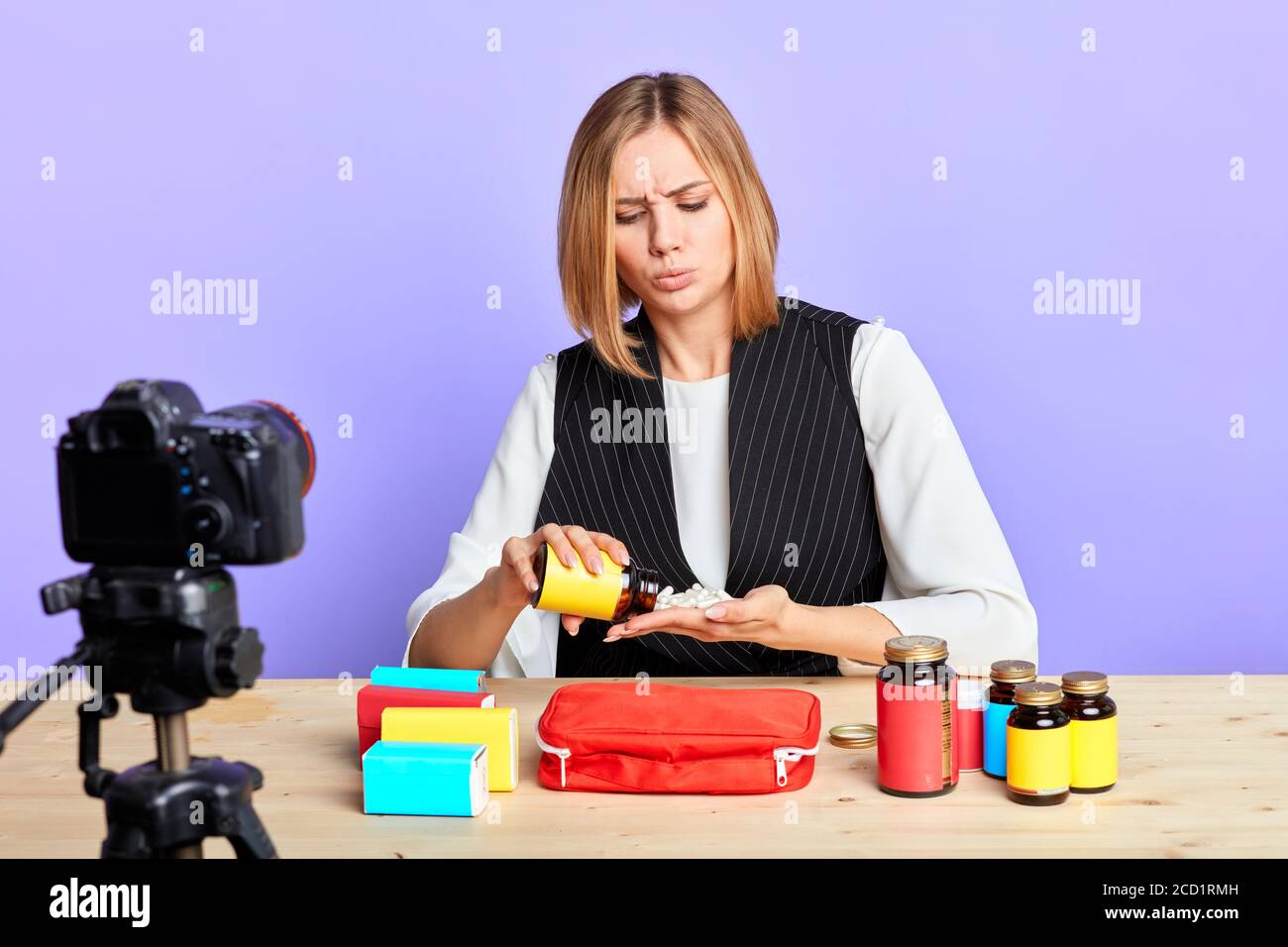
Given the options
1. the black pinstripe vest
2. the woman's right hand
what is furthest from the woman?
the woman's right hand

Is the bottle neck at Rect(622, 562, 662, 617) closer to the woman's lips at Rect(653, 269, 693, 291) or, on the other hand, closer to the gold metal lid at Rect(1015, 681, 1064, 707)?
the gold metal lid at Rect(1015, 681, 1064, 707)

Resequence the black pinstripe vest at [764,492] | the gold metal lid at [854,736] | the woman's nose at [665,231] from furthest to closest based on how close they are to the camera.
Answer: the black pinstripe vest at [764,492] < the woman's nose at [665,231] < the gold metal lid at [854,736]

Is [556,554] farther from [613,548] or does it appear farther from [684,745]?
[684,745]

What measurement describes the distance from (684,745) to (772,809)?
0.12 metres

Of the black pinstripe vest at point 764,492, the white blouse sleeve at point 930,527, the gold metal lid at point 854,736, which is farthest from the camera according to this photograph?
the black pinstripe vest at point 764,492

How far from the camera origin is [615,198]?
2.17 meters

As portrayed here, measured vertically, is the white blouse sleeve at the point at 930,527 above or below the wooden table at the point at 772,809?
above

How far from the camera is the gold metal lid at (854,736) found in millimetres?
1620

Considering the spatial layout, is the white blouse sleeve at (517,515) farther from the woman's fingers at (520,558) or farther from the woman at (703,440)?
the woman's fingers at (520,558)

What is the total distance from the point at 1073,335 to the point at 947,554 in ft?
3.86

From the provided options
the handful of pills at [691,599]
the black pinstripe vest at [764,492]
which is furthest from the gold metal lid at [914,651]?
the black pinstripe vest at [764,492]

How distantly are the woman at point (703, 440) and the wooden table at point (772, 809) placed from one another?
385 mm
